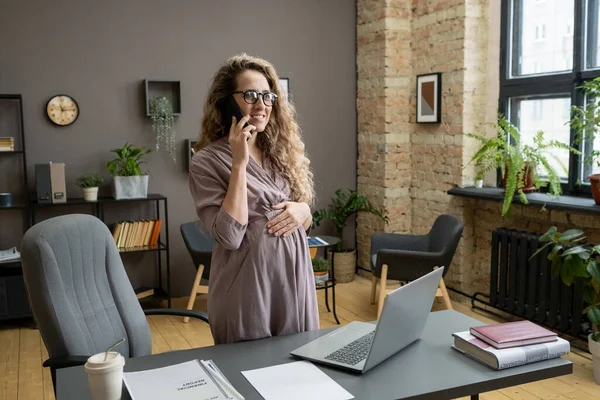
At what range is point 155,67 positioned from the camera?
5.20 metres

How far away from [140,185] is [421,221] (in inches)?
97.4

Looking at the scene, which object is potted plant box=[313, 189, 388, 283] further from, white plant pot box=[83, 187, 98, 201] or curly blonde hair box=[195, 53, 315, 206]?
curly blonde hair box=[195, 53, 315, 206]

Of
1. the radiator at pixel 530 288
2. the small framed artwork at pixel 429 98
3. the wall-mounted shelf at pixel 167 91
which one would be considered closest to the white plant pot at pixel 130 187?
the wall-mounted shelf at pixel 167 91

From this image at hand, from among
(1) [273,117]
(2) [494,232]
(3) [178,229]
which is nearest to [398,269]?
(2) [494,232]

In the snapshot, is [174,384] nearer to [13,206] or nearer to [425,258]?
[425,258]

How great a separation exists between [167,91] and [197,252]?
1.48 meters

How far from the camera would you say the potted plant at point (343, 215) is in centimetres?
580

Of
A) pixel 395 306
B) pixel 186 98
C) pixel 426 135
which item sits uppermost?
pixel 186 98

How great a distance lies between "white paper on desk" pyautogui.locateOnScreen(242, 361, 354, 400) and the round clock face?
148 inches

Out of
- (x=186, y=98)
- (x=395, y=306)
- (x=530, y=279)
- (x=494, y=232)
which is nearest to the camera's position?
(x=395, y=306)

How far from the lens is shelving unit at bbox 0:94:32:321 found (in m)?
4.57

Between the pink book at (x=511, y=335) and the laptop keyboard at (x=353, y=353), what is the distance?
35cm

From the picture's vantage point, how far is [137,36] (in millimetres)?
5133

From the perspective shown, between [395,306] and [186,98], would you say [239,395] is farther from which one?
[186,98]
